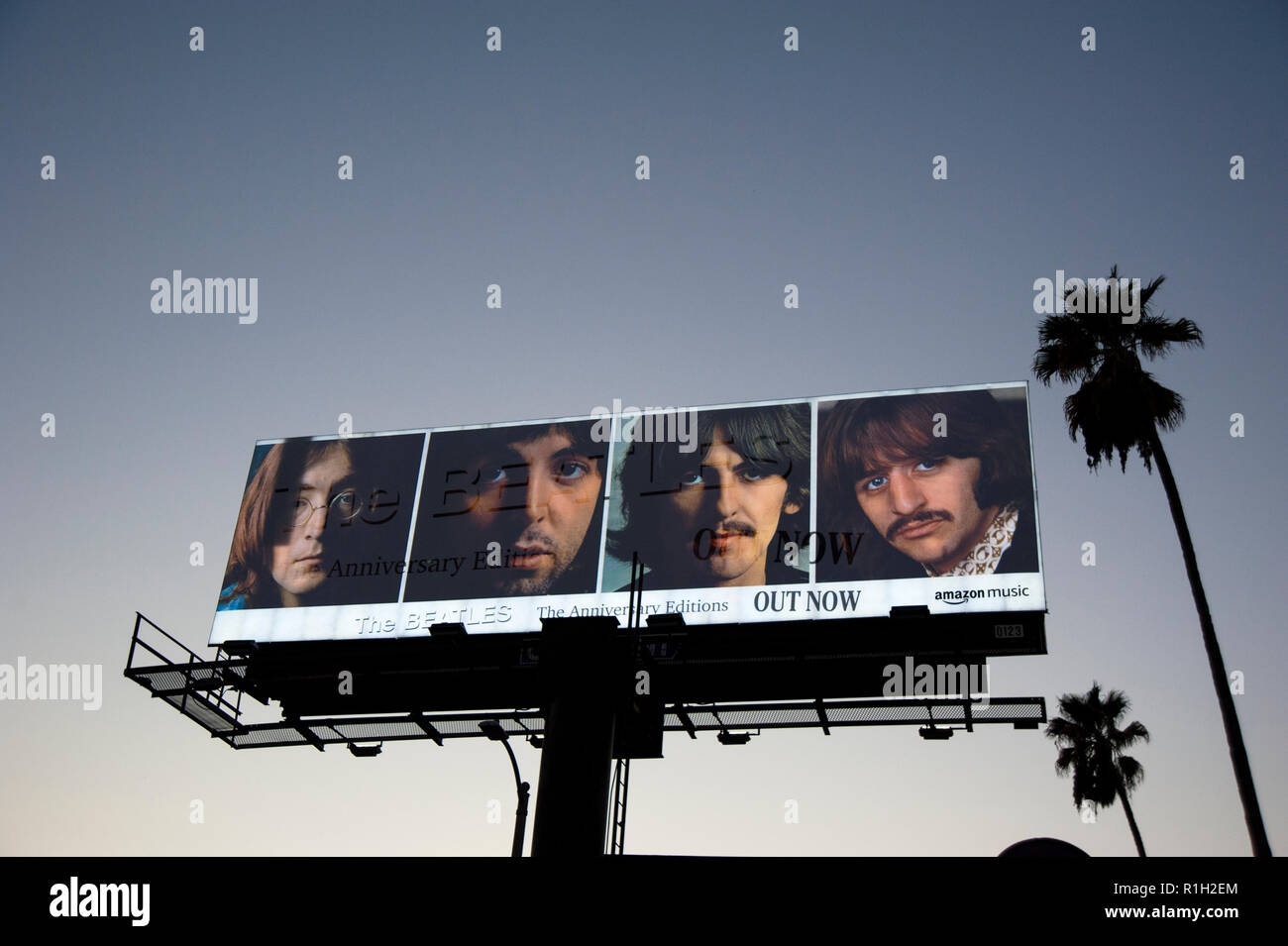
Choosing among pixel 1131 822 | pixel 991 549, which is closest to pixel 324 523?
pixel 991 549

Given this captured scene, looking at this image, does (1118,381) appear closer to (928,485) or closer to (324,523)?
(928,485)

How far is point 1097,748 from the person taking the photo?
Answer: 46625 millimetres

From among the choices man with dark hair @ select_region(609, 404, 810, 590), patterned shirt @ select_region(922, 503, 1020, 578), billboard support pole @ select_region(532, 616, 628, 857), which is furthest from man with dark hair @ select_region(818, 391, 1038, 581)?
billboard support pole @ select_region(532, 616, 628, 857)

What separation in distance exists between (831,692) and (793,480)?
12.7 feet

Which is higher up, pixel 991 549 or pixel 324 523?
pixel 324 523

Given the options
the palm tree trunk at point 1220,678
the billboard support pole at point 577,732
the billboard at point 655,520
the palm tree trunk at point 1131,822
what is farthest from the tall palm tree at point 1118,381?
the palm tree trunk at point 1131,822

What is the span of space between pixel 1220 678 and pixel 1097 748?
946 inches

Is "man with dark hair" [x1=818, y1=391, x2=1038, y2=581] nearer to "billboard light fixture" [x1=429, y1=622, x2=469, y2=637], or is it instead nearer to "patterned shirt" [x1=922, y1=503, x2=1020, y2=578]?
"patterned shirt" [x1=922, y1=503, x2=1020, y2=578]

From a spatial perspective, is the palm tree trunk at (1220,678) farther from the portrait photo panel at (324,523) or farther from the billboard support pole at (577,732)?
the portrait photo panel at (324,523)

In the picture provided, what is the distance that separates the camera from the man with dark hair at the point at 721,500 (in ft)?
65.1

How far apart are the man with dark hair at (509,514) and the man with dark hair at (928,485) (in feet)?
14.6

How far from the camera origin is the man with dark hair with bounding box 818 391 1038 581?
740 inches

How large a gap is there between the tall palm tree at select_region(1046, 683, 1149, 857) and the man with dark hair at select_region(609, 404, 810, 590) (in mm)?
31660
